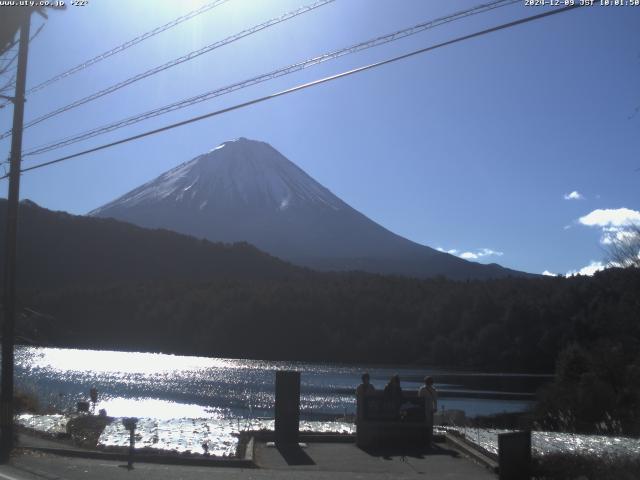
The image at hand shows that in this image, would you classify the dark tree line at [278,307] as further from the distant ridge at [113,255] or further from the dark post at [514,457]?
the dark post at [514,457]

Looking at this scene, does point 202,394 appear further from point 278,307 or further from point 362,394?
point 278,307

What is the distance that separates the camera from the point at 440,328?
79438 mm

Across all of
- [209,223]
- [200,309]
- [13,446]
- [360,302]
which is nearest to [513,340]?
[360,302]

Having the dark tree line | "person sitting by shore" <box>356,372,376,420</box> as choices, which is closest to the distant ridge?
the dark tree line

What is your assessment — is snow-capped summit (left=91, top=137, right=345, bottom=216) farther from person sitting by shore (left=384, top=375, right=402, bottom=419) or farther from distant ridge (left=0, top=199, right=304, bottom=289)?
person sitting by shore (left=384, top=375, right=402, bottom=419)

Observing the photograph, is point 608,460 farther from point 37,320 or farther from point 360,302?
point 37,320

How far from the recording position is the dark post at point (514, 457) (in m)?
11.2

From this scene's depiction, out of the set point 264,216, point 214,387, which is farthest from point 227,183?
point 214,387

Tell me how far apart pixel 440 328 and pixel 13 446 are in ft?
221

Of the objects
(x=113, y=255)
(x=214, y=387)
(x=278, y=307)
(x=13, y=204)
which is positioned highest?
(x=113, y=255)

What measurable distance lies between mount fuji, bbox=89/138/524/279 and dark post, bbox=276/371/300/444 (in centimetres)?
15059

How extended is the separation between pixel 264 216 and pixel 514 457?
548 ft

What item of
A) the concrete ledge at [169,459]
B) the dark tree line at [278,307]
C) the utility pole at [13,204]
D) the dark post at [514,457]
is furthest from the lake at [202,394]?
the dark tree line at [278,307]

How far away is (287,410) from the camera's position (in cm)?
1465
